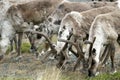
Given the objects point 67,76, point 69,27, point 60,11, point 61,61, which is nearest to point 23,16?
point 60,11

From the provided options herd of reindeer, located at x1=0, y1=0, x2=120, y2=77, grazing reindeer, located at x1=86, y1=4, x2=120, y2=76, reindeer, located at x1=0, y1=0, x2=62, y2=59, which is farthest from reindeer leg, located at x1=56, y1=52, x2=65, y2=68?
reindeer, located at x1=0, y1=0, x2=62, y2=59

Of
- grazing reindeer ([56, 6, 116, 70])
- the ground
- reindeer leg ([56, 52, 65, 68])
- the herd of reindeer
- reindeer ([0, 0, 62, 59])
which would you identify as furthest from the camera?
reindeer ([0, 0, 62, 59])

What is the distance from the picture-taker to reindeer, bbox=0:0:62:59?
16906 millimetres

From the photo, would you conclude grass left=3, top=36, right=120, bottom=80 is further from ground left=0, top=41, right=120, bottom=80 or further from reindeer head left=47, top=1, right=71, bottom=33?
reindeer head left=47, top=1, right=71, bottom=33

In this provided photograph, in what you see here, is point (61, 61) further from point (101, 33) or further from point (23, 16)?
point (23, 16)

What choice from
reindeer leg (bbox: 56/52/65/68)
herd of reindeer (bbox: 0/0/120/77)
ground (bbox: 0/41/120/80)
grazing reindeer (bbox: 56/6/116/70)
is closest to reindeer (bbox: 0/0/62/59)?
herd of reindeer (bbox: 0/0/120/77)

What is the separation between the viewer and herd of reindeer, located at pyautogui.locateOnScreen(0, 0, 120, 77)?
44.6ft

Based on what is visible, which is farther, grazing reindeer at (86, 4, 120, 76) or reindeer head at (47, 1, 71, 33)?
reindeer head at (47, 1, 71, 33)

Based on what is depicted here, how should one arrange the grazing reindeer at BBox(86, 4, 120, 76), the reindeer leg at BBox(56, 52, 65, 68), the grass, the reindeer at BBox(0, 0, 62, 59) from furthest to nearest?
the reindeer at BBox(0, 0, 62, 59), the reindeer leg at BBox(56, 52, 65, 68), the grazing reindeer at BBox(86, 4, 120, 76), the grass

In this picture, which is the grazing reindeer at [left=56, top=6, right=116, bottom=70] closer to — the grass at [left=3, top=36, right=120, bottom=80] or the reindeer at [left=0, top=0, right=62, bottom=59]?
the grass at [left=3, top=36, right=120, bottom=80]

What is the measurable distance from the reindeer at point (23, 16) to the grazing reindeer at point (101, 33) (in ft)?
12.4

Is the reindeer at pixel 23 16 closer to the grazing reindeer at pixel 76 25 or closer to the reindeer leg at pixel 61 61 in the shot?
the grazing reindeer at pixel 76 25

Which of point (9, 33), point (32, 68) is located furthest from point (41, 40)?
point (32, 68)

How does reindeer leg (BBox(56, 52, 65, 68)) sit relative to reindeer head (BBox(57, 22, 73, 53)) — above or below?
below
